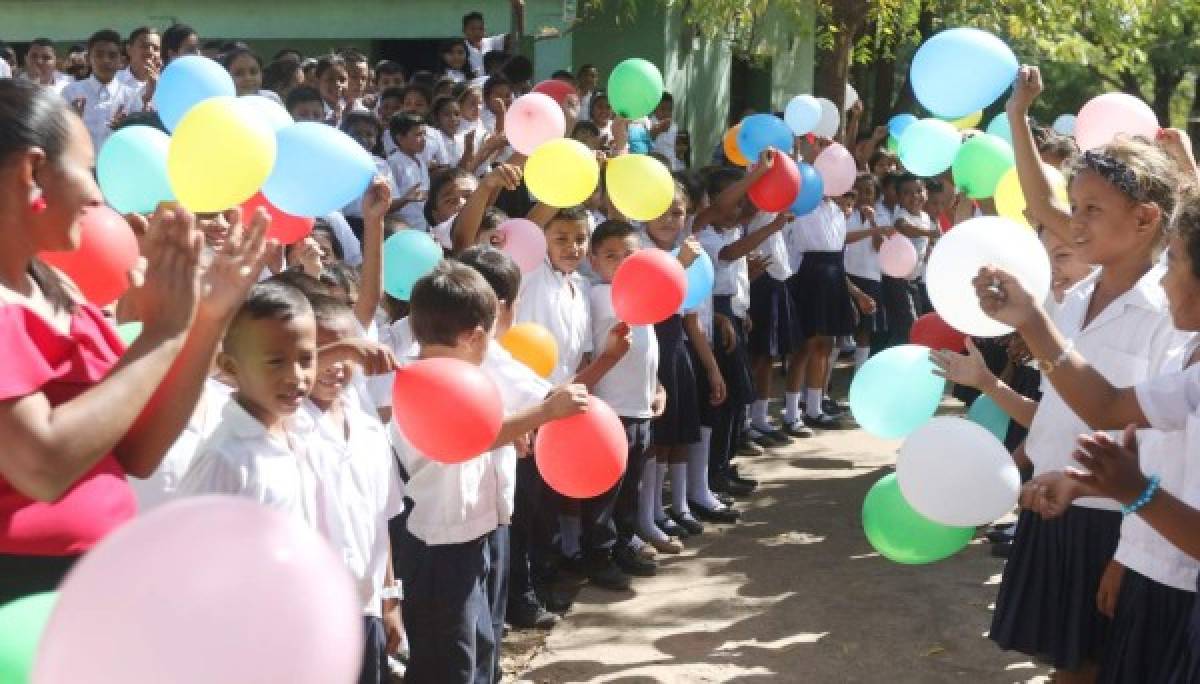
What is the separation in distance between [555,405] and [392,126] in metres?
4.41

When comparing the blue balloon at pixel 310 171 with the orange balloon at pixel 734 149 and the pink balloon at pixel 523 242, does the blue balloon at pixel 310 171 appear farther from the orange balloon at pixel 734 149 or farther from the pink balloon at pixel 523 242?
the orange balloon at pixel 734 149

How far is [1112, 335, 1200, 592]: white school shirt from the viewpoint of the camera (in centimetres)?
270

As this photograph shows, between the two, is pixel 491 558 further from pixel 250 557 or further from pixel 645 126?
pixel 645 126

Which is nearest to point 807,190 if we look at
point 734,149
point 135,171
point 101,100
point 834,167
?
point 834,167

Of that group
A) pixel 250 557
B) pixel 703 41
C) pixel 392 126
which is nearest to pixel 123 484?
pixel 250 557

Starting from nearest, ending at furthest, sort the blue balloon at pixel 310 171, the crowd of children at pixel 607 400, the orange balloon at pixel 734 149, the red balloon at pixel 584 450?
the crowd of children at pixel 607 400 < the red balloon at pixel 584 450 < the blue balloon at pixel 310 171 < the orange balloon at pixel 734 149

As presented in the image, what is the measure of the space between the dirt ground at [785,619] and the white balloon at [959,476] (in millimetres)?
1193

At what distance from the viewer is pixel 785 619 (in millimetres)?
4664

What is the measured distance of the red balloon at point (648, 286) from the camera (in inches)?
165

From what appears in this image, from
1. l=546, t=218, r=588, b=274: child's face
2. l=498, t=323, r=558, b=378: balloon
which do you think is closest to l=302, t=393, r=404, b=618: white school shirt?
l=498, t=323, r=558, b=378: balloon

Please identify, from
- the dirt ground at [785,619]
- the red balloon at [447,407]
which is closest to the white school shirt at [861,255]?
the dirt ground at [785,619]

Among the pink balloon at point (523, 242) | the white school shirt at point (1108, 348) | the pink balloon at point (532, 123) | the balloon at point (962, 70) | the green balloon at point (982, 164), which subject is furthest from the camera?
the pink balloon at point (532, 123)

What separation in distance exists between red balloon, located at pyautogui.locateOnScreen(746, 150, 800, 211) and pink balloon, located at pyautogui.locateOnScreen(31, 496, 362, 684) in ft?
14.9

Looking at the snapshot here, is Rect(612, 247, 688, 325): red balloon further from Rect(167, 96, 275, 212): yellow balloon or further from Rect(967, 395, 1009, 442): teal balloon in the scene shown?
Rect(167, 96, 275, 212): yellow balloon
